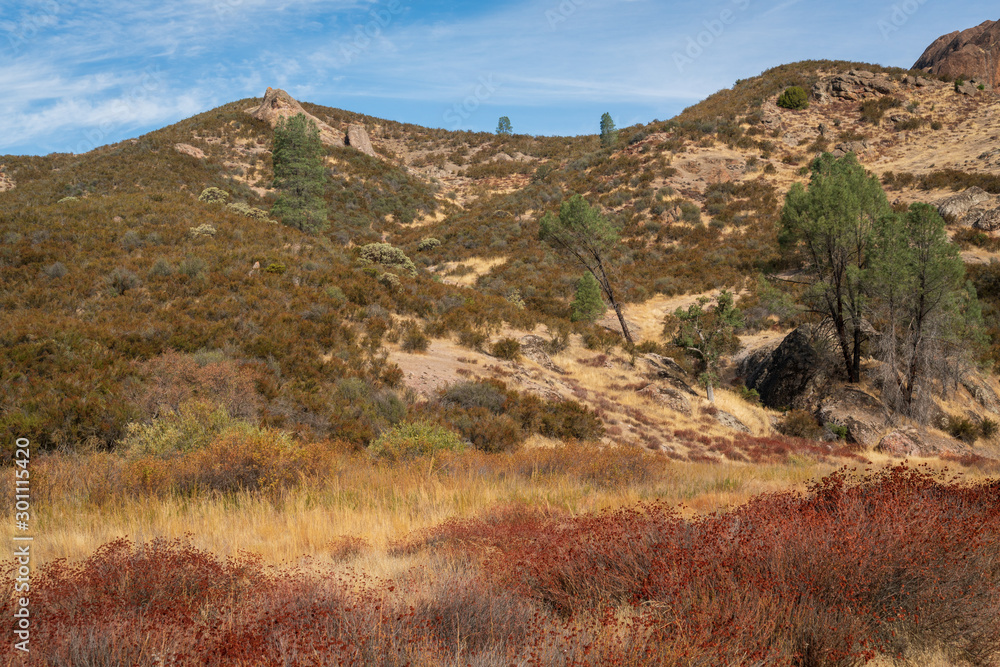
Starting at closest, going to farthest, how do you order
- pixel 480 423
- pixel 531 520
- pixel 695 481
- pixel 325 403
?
pixel 531 520
pixel 695 481
pixel 325 403
pixel 480 423

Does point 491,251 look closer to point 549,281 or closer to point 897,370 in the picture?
point 549,281

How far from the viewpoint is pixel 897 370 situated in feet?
66.2

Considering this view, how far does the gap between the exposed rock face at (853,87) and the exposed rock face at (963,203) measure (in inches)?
1003

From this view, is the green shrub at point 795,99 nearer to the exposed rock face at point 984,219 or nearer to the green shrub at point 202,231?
the exposed rock face at point 984,219

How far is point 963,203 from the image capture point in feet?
105

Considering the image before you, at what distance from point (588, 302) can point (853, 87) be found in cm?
4988

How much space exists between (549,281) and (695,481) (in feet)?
83.9

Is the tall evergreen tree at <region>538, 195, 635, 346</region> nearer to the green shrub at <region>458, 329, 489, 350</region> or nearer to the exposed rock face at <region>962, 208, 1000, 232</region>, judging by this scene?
the green shrub at <region>458, 329, 489, 350</region>

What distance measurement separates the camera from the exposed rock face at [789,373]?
853 inches

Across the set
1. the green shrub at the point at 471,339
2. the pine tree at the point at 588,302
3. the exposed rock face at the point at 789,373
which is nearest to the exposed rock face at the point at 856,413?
the exposed rock face at the point at 789,373

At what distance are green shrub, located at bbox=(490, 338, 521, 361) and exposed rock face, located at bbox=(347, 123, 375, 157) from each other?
1990 inches

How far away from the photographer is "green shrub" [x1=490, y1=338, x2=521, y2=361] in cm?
1825

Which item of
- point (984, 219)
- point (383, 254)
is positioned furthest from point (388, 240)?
point (984, 219)

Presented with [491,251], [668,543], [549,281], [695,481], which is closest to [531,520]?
[668,543]
